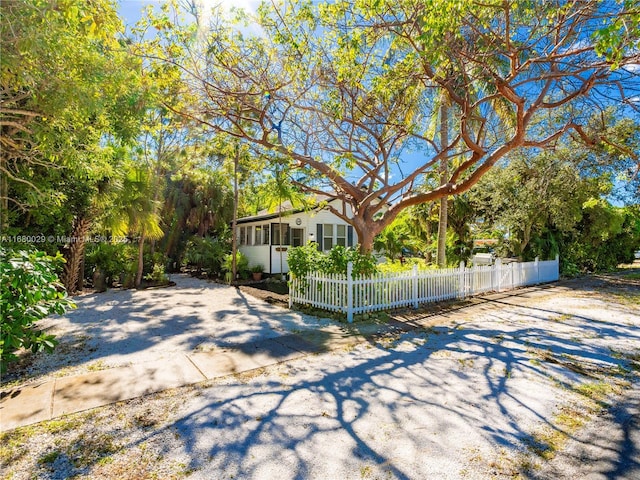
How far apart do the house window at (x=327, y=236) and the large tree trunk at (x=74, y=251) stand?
996 cm

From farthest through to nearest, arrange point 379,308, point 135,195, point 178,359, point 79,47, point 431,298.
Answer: point 135,195 < point 431,298 < point 379,308 < point 178,359 < point 79,47

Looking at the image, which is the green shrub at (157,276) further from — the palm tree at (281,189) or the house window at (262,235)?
the palm tree at (281,189)

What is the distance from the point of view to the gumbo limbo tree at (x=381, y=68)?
5.87 metres

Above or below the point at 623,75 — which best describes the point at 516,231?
below

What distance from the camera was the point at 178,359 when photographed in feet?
16.9

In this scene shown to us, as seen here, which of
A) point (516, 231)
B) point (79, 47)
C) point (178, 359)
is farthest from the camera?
point (516, 231)

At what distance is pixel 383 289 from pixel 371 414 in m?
5.01

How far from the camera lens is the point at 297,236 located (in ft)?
57.3

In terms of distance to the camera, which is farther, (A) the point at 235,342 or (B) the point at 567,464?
(A) the point at 235,342

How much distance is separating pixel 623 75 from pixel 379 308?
695 centimetres

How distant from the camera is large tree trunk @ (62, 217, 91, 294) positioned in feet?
36.6

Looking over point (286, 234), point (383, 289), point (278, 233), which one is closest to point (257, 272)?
point (278, 233)

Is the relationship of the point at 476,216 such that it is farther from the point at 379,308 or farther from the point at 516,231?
the point at 379,308

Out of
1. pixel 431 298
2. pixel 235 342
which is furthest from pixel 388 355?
pixel 431 298
